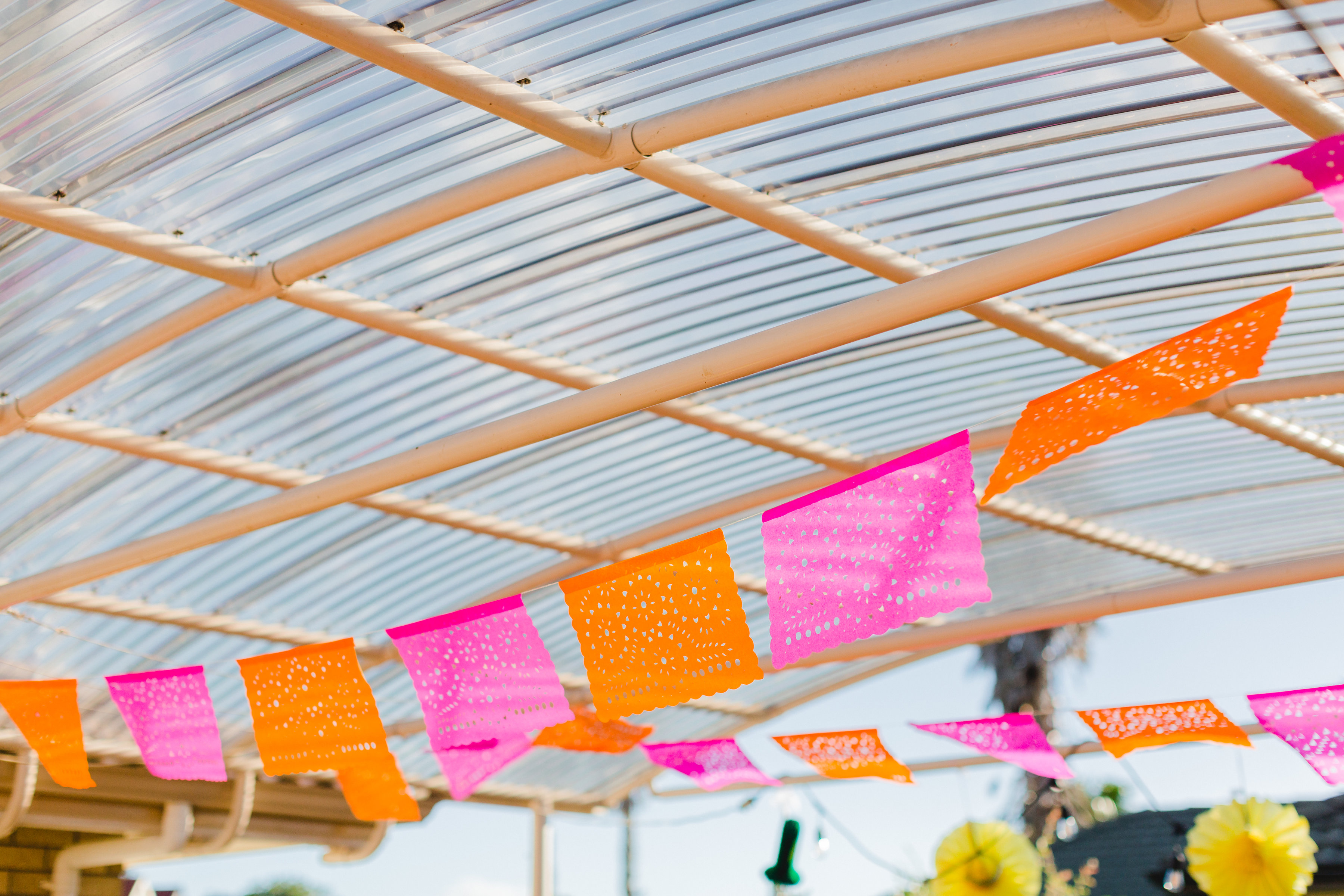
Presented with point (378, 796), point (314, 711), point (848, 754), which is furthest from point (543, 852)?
point (314, 711)

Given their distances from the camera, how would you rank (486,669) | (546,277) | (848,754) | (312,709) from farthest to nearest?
(848,754)
(546,277)
(312,709)
(486,669)

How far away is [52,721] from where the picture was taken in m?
8.80

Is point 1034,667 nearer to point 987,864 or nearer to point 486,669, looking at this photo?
point 987,864

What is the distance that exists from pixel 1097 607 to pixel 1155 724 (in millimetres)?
1763

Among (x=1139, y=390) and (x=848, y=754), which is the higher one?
(x=1139, y=390)

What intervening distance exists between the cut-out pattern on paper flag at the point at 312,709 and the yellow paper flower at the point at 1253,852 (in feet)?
22.2

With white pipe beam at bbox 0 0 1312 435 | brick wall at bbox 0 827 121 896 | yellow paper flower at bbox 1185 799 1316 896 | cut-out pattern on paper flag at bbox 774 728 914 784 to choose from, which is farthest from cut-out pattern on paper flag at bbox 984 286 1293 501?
brick wall at bbox 0 827 121 896

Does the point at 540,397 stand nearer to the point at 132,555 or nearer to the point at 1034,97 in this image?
the point at 132,555

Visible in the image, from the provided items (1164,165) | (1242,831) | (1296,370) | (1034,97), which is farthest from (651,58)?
(1242,831)

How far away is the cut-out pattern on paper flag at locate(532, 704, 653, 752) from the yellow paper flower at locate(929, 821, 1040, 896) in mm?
2827

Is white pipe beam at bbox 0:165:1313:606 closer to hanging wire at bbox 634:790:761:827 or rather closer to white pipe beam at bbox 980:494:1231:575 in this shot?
white pipe beam at bbox 980:494:1231:575

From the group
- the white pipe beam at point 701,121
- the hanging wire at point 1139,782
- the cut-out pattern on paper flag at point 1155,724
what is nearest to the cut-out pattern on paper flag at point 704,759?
the cut-out pattern on paper flag at point 1155,724

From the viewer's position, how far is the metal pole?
17.9 metres

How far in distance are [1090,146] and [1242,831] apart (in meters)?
5.92
